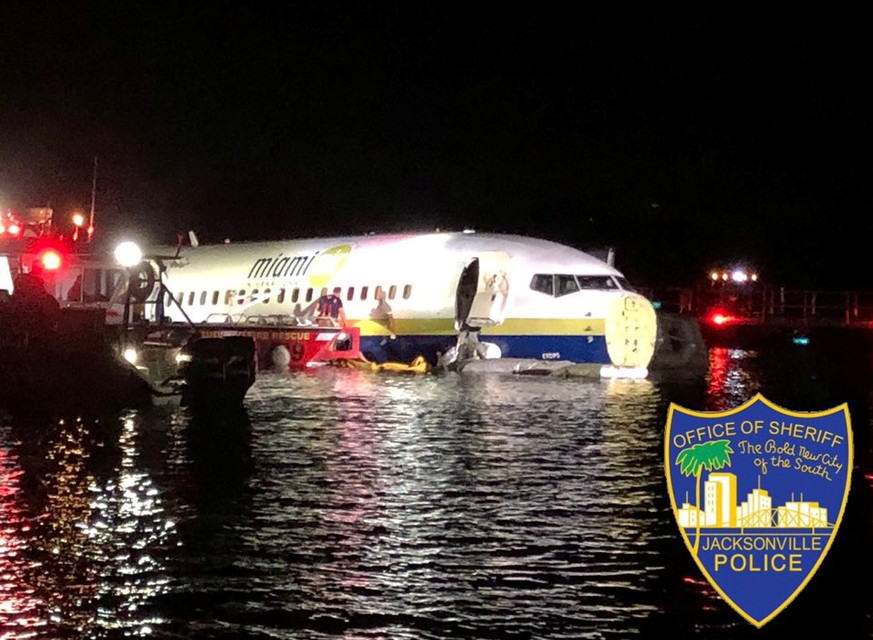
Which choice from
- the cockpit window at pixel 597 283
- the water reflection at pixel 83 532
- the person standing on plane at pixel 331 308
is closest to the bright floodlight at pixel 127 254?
the water reflection at pixel 83 532

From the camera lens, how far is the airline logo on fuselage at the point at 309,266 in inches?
1371

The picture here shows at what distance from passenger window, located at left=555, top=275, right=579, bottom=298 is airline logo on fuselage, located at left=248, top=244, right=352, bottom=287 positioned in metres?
7.17

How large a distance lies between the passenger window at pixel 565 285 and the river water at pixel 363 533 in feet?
31.5

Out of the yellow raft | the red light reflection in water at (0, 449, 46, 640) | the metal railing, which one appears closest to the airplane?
the yellow raft

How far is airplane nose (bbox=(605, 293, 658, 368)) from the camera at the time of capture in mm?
28234

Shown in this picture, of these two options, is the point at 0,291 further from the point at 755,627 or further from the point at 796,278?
the point at 796,278

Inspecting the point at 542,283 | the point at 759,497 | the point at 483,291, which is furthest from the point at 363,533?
the point at 483,291

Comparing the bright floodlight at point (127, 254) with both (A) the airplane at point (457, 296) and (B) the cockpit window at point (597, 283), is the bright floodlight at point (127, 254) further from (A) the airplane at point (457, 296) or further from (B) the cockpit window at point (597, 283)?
(B) the cockpit window at point (597, 283)

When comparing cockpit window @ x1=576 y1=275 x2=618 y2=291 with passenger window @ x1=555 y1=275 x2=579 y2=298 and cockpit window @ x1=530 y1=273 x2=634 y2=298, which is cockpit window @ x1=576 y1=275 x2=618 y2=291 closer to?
cockpit window @ x1=530 y1=273 x2=634 y2=298

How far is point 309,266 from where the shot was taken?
35625 mm

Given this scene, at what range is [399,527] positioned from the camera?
11.1 metres

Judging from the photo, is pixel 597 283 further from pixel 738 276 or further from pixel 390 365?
pixel 738 276

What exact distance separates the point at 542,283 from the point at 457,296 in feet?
6.81

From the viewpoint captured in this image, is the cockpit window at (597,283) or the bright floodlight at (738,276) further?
the bright floodlight at (738,276)
